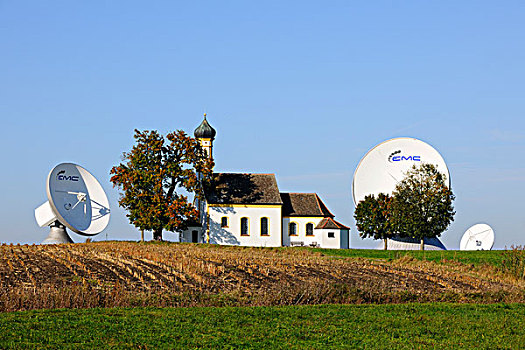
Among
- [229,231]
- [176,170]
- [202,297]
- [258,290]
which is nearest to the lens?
[202,297]

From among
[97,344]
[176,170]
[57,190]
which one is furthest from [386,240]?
[97,344]

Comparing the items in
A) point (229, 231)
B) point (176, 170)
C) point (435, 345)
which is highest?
point (176, 170)

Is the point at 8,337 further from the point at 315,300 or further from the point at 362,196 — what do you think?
the point at 362,196

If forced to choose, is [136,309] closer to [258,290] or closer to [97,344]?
[97,344]

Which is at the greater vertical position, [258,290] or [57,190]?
[57,190]

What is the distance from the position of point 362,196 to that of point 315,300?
51.2 meters

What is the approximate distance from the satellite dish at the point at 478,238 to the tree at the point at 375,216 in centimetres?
797

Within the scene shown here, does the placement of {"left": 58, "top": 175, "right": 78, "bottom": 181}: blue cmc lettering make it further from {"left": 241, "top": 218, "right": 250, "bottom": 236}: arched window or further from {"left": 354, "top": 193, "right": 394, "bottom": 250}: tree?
{"left": 354, "top": 193, "right": 394, "bottom": 250}: tree

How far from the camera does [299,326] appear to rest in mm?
Result: 16844

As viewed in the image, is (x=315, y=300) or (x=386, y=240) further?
(x=386, y=240)

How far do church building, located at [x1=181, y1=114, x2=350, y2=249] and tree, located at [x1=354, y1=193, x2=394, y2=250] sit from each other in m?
2.37

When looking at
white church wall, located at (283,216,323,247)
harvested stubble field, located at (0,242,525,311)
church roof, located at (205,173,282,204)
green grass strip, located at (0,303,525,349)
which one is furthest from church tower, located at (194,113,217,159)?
green grass strip, located at (0,303,525,349)

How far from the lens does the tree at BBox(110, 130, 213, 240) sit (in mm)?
62719

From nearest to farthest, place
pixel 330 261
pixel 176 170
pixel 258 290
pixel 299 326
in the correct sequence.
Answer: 1. pixel 299 326
2. pixel 258 290
3. pixel 330 261
4. pixel 176 170
